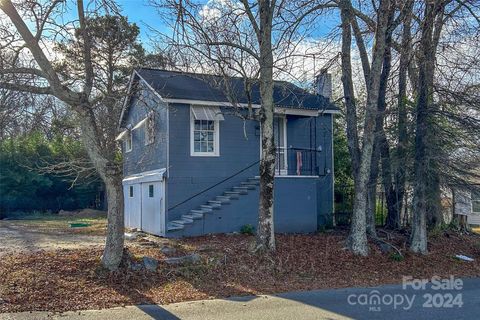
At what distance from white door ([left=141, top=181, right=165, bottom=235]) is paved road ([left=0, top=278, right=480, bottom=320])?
23.7 feet

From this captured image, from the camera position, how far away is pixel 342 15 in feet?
39.7

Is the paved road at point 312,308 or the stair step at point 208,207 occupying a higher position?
the stair step at point 208,207

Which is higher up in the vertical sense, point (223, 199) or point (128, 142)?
point (128, 142)

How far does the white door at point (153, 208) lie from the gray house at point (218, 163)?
3cm

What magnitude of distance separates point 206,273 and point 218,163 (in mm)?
6632

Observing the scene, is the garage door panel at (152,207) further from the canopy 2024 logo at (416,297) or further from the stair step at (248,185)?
the canopy 2024 logo at (416,297)

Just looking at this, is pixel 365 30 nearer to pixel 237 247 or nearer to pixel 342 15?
pixel 342 15

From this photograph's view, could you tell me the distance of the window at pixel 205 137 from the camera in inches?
590

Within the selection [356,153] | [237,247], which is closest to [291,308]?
[237,247]

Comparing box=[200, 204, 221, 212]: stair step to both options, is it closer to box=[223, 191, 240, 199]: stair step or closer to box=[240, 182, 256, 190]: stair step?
box=[223, 191, 240, 199]: stair step

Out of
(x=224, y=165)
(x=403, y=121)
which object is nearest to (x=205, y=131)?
(x=224, y=165)

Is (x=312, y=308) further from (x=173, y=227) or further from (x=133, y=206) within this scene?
(x=133, y=206)

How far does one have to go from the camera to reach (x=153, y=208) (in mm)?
15078

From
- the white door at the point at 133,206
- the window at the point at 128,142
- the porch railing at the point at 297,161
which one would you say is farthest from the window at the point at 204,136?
the window at the point at 128,142
